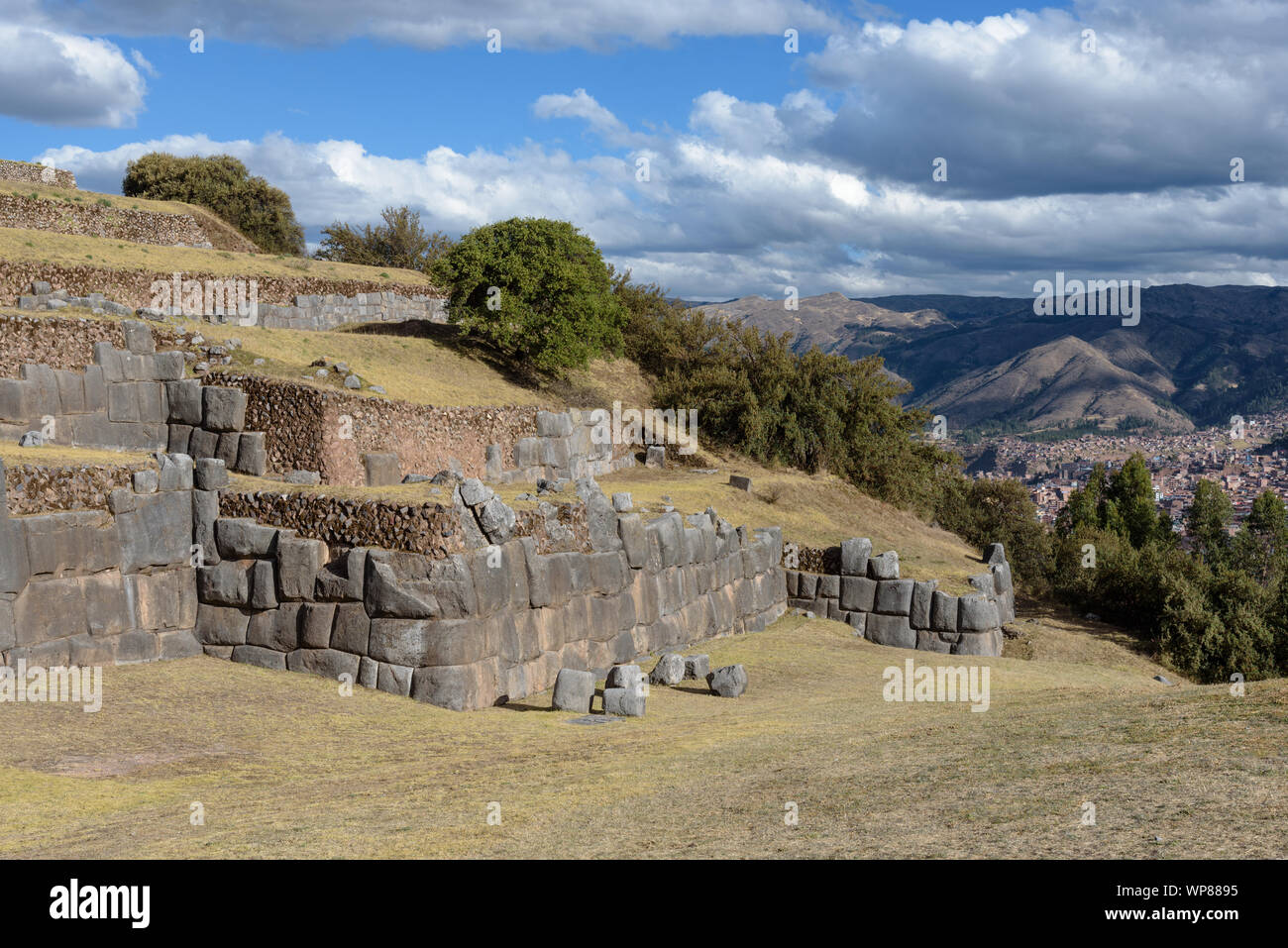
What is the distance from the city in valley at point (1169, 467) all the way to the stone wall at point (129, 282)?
61.9 m

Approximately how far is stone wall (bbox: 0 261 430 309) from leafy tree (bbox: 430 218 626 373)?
19.7 feet

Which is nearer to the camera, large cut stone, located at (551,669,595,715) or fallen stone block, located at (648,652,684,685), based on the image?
large cut stone, located at (551,669,595,715)

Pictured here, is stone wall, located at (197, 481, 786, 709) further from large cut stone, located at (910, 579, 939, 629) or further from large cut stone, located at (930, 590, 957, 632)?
large cut stone, located at (930, 590, 957, 632)

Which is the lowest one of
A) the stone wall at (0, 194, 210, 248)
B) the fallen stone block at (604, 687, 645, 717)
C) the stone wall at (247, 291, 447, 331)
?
the fallen stone block at (604, 687, 645, 717)

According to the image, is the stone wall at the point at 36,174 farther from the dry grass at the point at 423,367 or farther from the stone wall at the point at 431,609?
the stone wall at the point at 431,609

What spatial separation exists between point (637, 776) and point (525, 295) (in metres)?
30.7

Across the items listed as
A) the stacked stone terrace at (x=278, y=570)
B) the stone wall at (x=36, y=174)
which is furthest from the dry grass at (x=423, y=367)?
the stone wall at (x=36, y=174)

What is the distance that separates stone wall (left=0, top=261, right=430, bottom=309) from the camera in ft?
107

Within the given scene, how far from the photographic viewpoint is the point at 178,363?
24.5 m

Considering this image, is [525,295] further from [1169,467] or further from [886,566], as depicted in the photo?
[1169,467]

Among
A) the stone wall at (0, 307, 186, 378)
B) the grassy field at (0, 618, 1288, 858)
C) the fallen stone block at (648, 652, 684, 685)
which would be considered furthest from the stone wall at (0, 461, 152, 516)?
Answer: the fallen stone block at (648, 652, 684, 685)

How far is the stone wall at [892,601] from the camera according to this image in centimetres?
2786

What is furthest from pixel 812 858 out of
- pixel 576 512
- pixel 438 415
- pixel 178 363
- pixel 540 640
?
pixel 438 415

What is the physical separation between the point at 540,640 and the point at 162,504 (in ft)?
22.6
